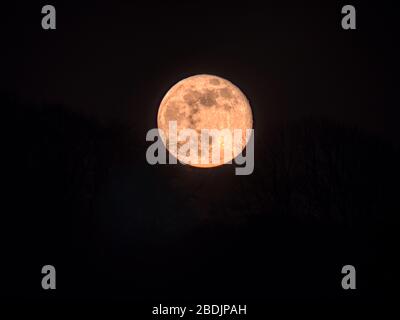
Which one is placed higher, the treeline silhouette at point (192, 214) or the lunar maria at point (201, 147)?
the lunar maria at point (201, 147)

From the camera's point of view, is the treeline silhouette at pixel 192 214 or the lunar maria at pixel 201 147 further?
the lunar maria at pixel 201 147

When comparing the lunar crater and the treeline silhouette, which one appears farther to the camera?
the lunar crater

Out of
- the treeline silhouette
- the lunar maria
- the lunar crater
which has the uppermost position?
the lunar crater

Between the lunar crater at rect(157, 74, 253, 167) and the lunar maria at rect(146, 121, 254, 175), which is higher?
the lunar crater at rect(157, 74, 253, 167)

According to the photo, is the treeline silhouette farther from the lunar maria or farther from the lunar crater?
the lunar crater

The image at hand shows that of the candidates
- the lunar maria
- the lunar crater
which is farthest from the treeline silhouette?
the lunar crater

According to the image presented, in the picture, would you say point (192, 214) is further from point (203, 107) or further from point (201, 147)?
point (203, 107)

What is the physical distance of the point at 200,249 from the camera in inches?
1219

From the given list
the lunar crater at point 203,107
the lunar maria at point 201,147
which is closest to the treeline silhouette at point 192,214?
the lunar maria at point 201,147

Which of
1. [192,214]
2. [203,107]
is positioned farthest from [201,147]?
[192,214]

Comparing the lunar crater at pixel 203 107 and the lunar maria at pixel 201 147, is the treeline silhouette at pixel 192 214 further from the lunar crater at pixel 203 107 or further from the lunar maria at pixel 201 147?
the lunar crater at pixel 203 107

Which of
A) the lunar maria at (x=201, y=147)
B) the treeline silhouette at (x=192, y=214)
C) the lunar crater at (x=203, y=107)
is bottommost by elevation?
the treeline silhouette at (x=192, y=214)

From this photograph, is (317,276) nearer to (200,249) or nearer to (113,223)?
(200,249)
